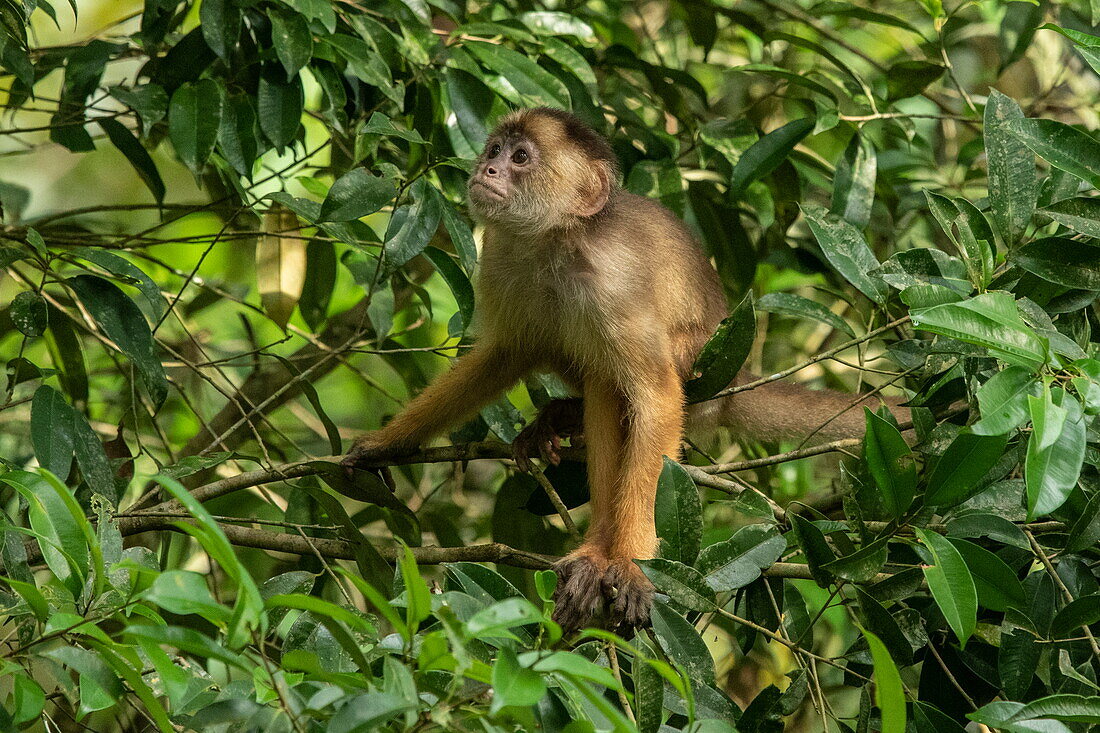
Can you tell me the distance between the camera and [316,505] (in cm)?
358

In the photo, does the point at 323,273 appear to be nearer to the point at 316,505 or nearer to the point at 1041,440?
the point at 316,505

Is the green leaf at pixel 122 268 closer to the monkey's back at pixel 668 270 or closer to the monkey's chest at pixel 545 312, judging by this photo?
the monkey's chest at pixel 545 312

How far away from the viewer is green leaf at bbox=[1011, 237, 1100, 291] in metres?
2.41

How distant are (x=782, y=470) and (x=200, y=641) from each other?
12.5 ft

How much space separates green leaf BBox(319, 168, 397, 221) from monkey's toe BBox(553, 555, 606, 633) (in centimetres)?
114

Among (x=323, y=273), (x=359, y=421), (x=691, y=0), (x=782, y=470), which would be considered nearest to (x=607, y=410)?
(x=323, y=273)

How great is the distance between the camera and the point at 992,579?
220 centimetres

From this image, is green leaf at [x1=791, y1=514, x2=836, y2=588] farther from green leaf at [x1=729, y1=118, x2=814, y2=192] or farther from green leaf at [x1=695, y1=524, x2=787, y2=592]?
green leaf at [x1=729, y1=118, x2=814, y2=192]

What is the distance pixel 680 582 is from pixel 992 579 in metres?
0.65

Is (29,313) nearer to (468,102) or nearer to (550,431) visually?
(468,102)

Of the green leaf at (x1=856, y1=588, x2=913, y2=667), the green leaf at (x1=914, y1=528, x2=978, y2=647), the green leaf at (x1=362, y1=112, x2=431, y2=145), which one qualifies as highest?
the green leaf at (x1=362, y1=112, x2=431, y2=145)

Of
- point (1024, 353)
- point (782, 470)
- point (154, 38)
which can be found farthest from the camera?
point (782, 470)

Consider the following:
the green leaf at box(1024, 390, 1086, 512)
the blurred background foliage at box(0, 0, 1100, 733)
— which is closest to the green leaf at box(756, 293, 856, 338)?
the blurred background foliage at box(0, 0, 1100, 733)

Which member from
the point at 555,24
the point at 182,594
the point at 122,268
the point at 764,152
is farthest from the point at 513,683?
the point at 555,24
